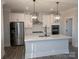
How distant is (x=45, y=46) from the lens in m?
4.85

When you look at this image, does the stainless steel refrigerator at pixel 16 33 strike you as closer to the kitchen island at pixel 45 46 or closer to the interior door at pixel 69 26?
the kitchen island at pixel 45 46

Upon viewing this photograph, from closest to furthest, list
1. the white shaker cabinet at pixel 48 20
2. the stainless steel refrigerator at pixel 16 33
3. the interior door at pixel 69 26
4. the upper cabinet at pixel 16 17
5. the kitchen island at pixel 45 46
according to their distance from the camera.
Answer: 1. the kitchen island at pixel 45 46
2. the interior door at pixel 69 26
3. the stainless steel refrigerator at pixel 16 33
4. the upper cabinet at pixel 16 17
5. the white shaker cabinet at pixel 48 20

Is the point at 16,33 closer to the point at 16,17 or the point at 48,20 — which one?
the point at 16,17

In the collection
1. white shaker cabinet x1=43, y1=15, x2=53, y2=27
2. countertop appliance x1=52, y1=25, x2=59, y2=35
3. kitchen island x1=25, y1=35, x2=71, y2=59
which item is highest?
white shaker cabinet x1=43, y1=15, x2=53, y2=27

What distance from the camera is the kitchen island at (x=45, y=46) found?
4.57 m

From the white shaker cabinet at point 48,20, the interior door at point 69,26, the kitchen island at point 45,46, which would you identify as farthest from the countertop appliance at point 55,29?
the kitchen island at point 45,46

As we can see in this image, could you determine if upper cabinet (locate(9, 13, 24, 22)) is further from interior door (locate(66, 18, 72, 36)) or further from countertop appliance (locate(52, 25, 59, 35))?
interior door (locate(66, 18, 72, 36))

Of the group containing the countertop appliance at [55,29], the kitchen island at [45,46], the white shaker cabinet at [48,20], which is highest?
the white shaker cabinet at [48,20]

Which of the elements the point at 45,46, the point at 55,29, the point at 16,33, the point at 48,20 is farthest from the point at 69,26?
the point at 16,33

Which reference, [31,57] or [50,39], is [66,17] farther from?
[31,57]

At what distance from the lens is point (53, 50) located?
5.01 meters

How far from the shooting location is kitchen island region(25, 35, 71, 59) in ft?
15.0

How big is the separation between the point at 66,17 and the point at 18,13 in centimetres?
371

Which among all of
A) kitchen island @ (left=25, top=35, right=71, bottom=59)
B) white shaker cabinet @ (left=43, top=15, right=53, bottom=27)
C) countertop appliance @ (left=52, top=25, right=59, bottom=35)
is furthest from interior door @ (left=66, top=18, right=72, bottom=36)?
kitchen island @ (left=25, top=35, right=71, bottom=59)
